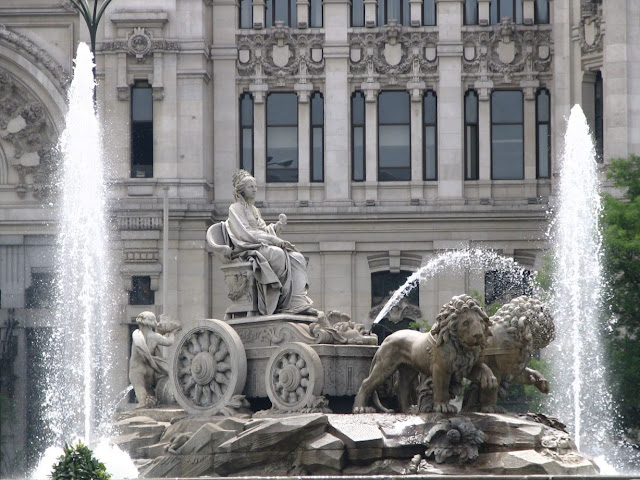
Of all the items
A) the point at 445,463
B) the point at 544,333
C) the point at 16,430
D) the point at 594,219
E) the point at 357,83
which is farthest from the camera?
the point at 357,83

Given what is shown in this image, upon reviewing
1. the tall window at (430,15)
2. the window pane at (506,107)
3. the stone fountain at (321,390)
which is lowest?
the stone fountain at (321,390)

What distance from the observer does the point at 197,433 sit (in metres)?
23.7

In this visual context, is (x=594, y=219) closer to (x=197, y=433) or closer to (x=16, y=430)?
(x=16, y=430)

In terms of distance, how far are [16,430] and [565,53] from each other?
19253mm

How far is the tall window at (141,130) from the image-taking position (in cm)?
5600

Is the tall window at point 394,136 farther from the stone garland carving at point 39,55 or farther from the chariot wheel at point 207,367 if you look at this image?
the chariot wheel at point 207,367

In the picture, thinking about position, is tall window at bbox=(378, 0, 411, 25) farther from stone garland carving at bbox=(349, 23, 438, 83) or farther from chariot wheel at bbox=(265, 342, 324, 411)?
chariot wheel at bbox=(265, 342, 324, 411)

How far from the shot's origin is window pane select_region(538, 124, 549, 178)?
56.8 metres

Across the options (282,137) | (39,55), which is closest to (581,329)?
(282,137)

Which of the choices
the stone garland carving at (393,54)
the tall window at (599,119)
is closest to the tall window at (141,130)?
the stone garland carving at (393,54)

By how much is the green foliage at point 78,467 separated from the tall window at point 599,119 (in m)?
32.9

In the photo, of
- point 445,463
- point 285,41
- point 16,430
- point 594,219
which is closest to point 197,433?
point 445,463

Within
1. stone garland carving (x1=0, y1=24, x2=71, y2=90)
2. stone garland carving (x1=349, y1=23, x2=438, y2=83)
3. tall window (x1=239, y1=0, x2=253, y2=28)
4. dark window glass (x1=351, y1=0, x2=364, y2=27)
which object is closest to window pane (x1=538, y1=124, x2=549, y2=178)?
stone garland carving (x1=349, y1=23, x2=438, y2=83)

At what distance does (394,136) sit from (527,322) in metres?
33.8
